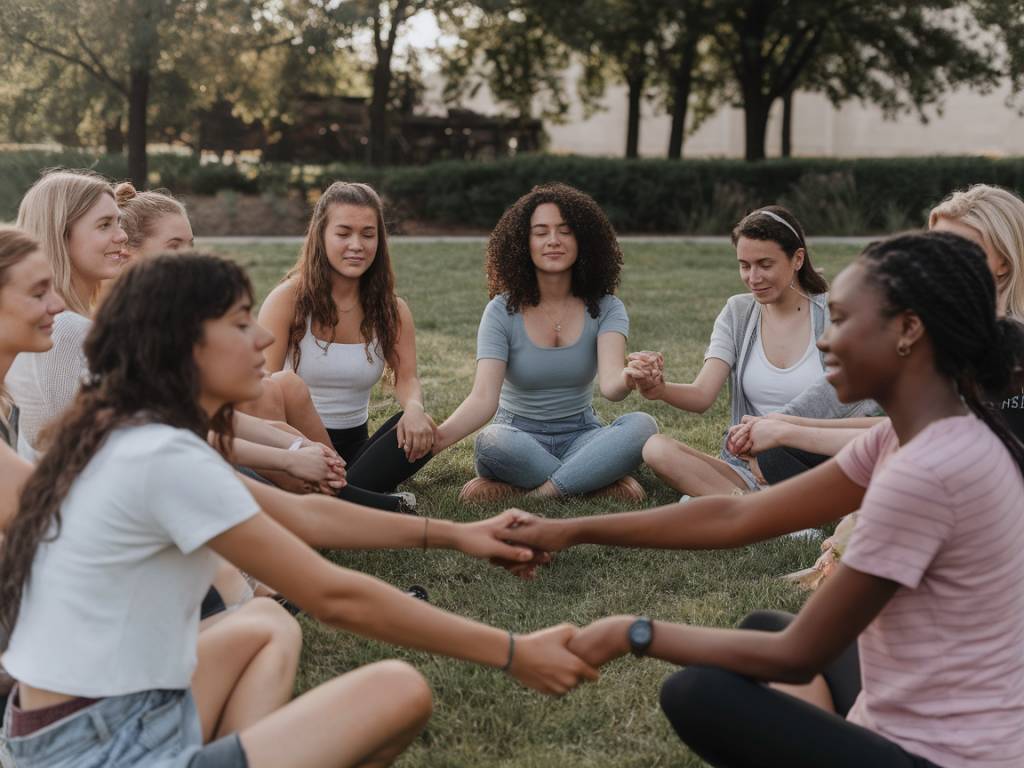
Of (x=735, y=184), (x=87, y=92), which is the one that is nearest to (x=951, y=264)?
(x=735, y=184)

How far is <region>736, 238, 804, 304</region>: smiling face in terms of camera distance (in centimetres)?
533

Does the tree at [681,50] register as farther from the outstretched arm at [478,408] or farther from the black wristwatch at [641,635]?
the black wristwatch at [641,635]

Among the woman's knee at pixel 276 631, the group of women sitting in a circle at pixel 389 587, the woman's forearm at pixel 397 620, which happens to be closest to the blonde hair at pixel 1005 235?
the group of women sitting in a circle at pixel 389 587

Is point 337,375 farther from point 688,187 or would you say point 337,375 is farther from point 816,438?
point 688,187

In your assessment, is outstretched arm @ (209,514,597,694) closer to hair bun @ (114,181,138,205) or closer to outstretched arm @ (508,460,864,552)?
outstretched arm @ (508,460,864,552)

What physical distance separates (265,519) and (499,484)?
3.36m

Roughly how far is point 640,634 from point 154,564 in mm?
1090

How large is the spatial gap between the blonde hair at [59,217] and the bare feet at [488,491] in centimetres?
211

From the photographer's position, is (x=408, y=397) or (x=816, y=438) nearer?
(x=816, y=438)

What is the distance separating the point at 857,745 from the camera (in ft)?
8.31

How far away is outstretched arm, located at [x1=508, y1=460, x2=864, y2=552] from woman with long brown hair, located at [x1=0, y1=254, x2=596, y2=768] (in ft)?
3.01

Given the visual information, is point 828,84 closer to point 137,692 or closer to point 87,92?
point 87,92

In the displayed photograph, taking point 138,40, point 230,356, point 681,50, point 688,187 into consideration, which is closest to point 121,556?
point 230,356

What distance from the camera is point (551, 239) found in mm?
5762
